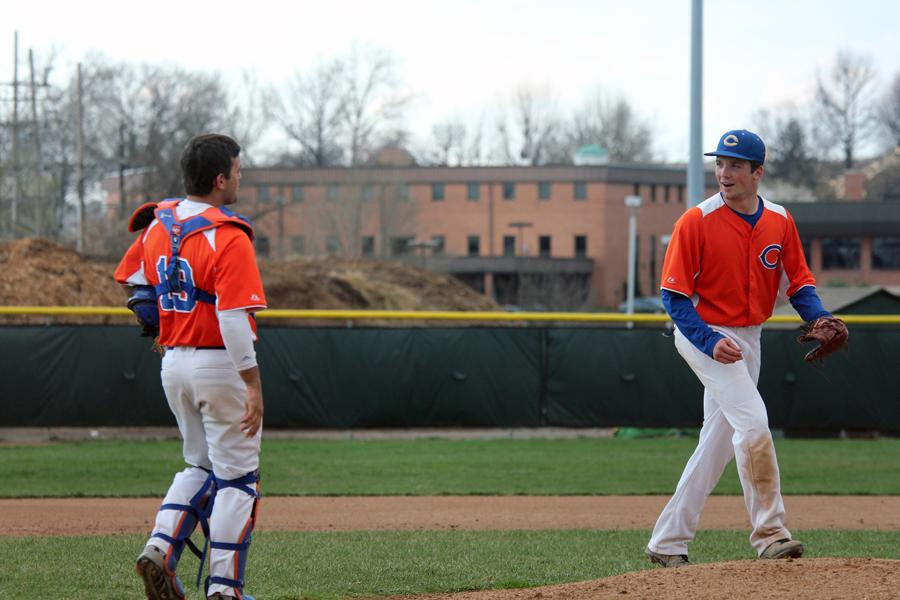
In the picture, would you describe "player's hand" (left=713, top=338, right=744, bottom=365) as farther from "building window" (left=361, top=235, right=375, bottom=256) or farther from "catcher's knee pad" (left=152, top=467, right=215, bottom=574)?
"building window" (left=361, top=235, right=375, bottom=256)

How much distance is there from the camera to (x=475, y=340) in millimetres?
17422

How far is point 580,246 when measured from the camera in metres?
85.1

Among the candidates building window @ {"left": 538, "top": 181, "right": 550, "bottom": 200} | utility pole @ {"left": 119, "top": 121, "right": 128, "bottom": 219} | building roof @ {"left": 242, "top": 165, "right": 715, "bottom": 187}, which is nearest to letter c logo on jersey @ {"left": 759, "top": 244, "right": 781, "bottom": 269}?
utility pole @ {"left": 119, "top": 121, "right": 128, "bottom": 219}

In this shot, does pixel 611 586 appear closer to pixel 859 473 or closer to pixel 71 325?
pixel 859 473

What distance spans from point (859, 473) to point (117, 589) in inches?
381

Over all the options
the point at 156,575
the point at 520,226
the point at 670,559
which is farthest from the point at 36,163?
the point at 520,226

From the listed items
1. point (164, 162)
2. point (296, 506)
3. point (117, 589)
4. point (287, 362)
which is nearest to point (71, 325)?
point (287, 362)

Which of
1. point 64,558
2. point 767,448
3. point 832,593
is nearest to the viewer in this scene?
point 832,593

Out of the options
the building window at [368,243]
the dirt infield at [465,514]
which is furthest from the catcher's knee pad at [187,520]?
the building window at [368,243]

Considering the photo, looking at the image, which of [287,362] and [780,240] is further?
[287,362]

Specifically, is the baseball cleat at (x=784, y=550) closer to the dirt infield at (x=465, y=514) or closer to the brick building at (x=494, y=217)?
the dirt infield at (x=465, y=514)

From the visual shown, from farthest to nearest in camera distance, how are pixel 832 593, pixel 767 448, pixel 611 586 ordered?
pixel 767 448 < pixel 611 586 < pixel 832 593

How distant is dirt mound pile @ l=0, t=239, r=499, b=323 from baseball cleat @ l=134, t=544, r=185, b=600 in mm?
14879

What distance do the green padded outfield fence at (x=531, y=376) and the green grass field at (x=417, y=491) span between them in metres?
0.53
